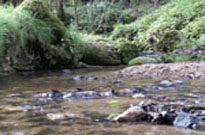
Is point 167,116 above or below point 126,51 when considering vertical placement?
above

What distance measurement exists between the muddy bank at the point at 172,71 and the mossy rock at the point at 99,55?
202 cm

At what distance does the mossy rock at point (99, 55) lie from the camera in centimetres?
857

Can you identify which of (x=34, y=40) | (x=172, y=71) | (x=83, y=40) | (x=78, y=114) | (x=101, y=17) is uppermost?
(x=101, y=17)

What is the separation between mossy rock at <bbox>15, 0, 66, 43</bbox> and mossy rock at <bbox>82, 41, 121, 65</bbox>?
3.44 feet

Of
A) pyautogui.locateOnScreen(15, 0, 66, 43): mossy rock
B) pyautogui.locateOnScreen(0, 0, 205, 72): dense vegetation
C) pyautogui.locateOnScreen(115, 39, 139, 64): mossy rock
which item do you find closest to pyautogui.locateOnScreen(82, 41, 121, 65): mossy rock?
pyautogui.locateOnScreen(0, 0, 205, 72): dense vegetation

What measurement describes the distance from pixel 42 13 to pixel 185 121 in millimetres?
5426

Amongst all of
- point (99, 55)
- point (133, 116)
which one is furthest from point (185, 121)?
point (99, 55)

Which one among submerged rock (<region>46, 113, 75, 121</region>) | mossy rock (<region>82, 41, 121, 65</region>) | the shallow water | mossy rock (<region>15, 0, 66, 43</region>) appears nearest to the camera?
the shallow water

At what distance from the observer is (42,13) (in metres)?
7.41

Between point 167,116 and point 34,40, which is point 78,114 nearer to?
point 167,116

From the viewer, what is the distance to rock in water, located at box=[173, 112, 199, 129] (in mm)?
2461

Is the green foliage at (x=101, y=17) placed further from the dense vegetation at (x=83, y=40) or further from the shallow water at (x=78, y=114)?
the shallow water at (x=78, y=114)

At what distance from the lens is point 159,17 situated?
1289cm

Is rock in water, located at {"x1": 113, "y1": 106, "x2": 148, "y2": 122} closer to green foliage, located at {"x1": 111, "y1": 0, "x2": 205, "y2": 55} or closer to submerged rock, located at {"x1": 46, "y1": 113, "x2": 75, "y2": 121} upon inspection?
submerged rock, located at {"x1": 46, "y1": 113, "x2": 75, "y2": 121}
